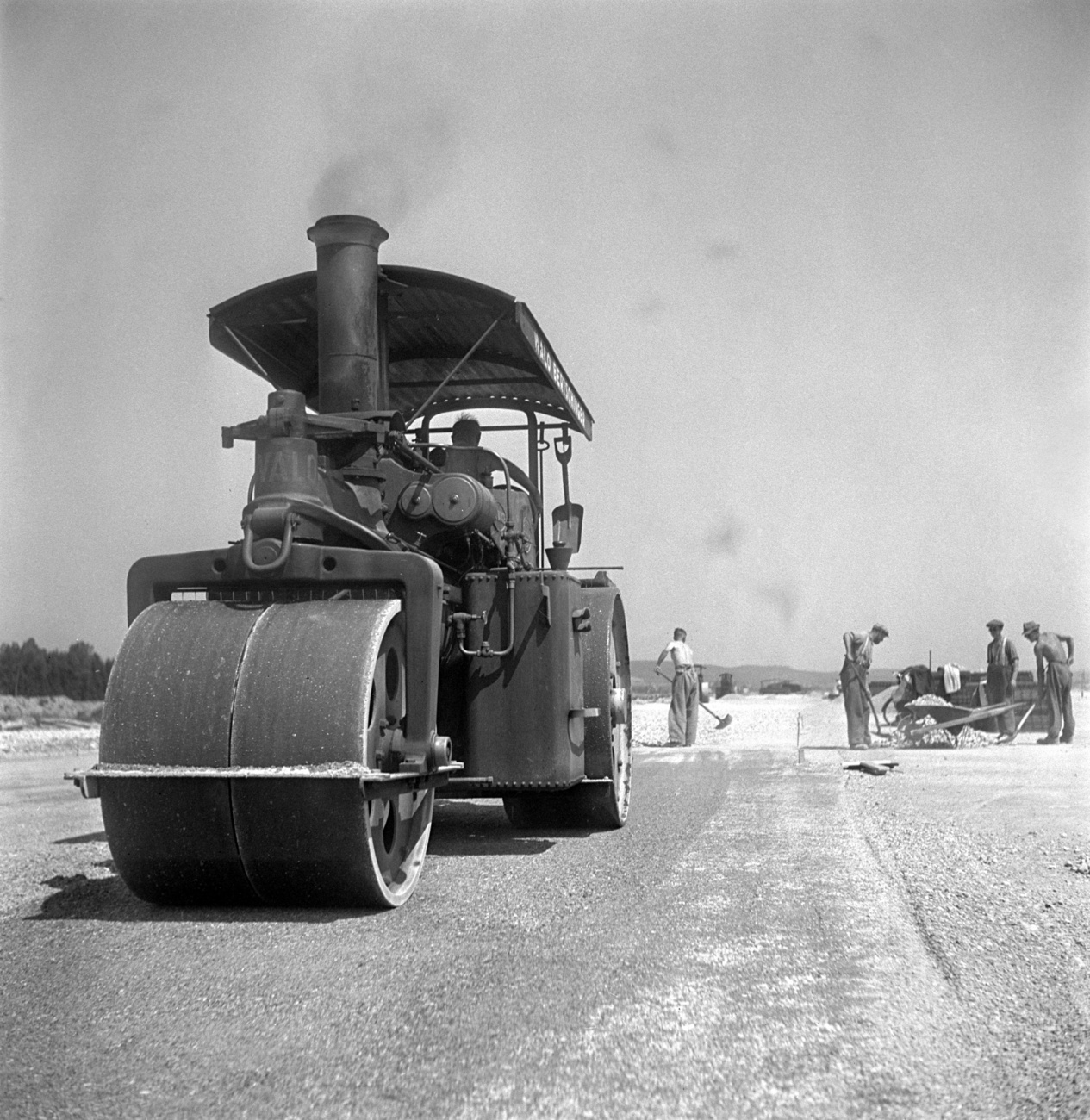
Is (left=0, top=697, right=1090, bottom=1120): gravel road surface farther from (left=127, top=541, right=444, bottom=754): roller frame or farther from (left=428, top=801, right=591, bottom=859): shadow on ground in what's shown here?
(left=127, top=541, right=444, bottom=754): roller frame

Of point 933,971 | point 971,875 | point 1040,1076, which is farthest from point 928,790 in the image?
point 1040,1076

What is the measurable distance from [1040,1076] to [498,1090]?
1.21 m

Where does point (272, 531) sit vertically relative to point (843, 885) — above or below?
above

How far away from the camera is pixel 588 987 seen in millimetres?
3787

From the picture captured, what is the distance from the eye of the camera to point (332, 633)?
15.9 ft

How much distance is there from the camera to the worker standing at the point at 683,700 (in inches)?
670

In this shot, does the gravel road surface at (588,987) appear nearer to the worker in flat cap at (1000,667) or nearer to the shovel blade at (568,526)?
the shovel blade at (568,526)

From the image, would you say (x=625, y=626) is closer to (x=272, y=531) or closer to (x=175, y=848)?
(x=272, y=531)

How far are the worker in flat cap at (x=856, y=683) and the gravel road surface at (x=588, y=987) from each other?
9.27m

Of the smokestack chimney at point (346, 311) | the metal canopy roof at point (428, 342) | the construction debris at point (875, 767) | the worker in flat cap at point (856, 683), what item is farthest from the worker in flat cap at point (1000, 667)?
the smokestack chimney at point (346, 311)

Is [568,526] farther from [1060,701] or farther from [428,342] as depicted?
[1060,701]

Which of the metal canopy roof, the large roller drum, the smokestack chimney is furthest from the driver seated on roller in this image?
the large roller drum

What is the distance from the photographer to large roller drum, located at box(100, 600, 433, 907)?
4633 mm

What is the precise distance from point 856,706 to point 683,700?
82.8 inches
